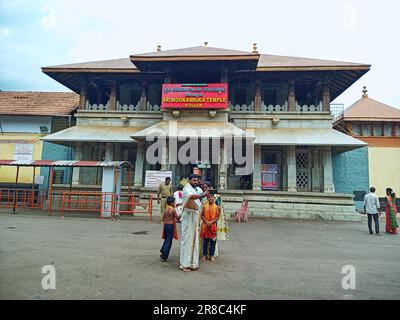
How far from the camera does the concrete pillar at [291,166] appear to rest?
1379 centimetres

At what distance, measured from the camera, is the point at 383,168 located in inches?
675

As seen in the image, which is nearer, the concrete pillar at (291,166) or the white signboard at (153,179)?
the white signboard at (153,179)

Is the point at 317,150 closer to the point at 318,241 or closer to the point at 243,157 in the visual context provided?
the point at 243,157

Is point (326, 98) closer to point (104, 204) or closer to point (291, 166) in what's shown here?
point (291, 166)

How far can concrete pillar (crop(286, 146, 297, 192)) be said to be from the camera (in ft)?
45.2

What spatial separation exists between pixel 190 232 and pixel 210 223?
0.67 m

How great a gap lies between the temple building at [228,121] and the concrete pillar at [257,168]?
0.16ft

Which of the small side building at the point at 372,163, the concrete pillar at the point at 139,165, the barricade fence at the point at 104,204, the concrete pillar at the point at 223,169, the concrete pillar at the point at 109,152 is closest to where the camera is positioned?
the barricade fence at the point at 104,204

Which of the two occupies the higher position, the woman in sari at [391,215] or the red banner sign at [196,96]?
the red banner sign at [196,96]

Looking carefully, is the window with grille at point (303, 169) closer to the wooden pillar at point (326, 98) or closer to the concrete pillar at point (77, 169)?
the wooden pillar at point (326, 98)

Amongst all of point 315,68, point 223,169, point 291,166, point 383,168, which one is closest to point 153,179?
point 223,169

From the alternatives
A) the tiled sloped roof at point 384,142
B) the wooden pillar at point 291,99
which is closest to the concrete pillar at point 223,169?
the wooden pillar at point 291,99

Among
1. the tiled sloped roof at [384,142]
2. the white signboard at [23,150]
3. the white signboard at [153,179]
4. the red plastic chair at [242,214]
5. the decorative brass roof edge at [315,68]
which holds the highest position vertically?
the decorative brass roof edge at [315,68]

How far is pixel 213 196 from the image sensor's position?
18.5ft
